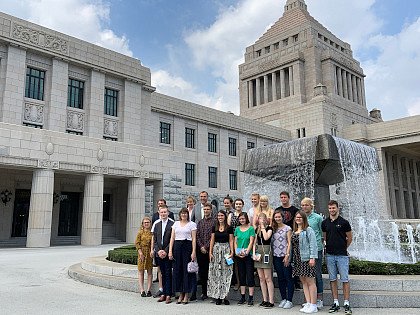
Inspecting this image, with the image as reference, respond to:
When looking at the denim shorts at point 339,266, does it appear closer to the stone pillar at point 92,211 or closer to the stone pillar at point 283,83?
the stone pillar at point 92,211

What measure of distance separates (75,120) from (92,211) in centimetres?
680

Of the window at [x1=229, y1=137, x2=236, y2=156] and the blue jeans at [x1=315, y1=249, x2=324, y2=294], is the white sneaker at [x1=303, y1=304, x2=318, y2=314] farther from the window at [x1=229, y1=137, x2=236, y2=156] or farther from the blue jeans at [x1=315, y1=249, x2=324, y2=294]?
the window at [x1=229, y1=137, x2=236, y2=156]

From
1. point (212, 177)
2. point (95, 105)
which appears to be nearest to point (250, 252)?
point (95, 105)

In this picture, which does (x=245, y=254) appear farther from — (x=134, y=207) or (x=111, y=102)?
(x=111, y=102)

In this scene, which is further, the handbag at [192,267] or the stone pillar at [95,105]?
the stone pillar at [95,105]

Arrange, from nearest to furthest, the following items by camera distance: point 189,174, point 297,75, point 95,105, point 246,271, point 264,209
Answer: point 246,271
point 264,209
point 95,105
point 189,174
point 297,75

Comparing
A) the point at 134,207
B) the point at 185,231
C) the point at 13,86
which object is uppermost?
the point at 13,86

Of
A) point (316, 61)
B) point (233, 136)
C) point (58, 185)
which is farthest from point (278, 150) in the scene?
point (316, 61)

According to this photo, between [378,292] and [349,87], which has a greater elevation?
[349,87]

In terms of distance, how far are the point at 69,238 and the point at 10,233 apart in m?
3.44

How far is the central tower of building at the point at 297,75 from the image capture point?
2025 inches

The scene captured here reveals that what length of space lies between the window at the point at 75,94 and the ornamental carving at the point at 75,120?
1.87 feet

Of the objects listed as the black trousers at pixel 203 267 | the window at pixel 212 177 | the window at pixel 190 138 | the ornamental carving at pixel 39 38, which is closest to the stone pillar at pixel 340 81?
the window at pixel 212 177

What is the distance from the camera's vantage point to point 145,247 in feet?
25.4
